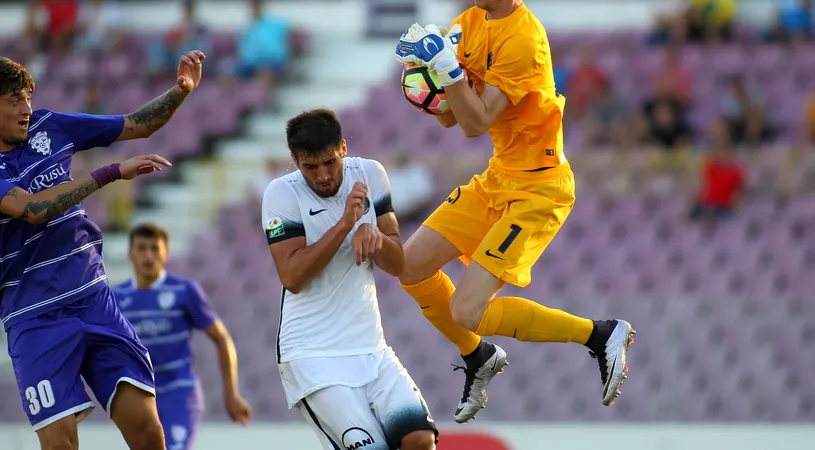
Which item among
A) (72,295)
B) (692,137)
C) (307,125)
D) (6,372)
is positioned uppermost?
(307,125)

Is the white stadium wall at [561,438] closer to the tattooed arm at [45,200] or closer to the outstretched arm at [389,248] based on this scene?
the outstretched arm at [389,248]

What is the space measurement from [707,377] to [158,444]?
6873 mm

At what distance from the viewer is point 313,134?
5129mm

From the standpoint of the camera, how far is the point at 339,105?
15266 mm

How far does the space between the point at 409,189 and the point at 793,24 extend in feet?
16.7

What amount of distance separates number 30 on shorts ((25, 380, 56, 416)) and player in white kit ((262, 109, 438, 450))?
1.00m

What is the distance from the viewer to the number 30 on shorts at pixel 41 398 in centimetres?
532

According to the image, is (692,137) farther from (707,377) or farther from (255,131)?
(255,131)

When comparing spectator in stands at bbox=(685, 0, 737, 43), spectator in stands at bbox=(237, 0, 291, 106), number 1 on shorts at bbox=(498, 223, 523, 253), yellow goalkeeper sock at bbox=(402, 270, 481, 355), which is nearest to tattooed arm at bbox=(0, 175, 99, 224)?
yellow goalkeeper sock at bbox=(402, 270, 481, 355)

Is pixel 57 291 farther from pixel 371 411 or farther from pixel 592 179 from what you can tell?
pixel 592 179

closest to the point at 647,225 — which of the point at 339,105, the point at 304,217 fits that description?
the point at 339,105

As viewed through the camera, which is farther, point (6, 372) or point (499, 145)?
point (6, 372)

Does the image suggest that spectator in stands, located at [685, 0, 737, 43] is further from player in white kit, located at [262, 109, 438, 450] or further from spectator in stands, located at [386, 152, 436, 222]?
player in white kit, located at [262, 109, 438, 450]

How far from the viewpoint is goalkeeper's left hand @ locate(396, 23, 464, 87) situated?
569 cm
